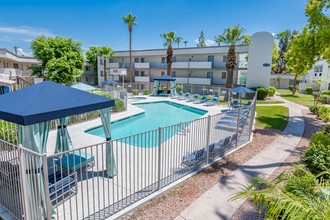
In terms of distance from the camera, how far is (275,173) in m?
7.18

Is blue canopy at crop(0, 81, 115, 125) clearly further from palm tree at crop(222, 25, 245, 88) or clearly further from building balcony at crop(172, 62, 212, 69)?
building balcony at crop(172, 62, 212, 69)

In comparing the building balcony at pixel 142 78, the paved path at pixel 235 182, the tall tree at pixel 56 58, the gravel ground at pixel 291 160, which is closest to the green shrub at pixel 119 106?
the paved path at pixel 235 182

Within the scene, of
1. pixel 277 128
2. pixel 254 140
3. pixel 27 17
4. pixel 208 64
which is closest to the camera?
pixel 254 140

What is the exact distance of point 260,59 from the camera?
27.8 meters

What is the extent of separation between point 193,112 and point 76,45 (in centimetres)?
1973

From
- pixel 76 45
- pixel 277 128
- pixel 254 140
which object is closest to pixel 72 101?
pixel 254 140

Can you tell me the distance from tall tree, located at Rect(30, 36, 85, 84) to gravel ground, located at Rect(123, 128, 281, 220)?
24.4 meters

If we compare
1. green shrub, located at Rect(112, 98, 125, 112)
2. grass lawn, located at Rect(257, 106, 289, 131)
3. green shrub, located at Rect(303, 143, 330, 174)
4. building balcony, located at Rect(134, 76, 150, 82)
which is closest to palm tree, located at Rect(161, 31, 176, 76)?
building balcony, located at Rect(134, 76, 150, 82)

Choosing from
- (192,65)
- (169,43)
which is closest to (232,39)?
(192,65)

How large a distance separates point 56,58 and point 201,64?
22.1 metres

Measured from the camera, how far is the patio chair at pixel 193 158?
6945mm

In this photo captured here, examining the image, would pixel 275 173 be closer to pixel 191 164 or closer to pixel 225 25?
pixel 191 164

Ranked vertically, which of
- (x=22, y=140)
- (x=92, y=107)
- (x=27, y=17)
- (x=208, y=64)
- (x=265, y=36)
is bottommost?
(x=22, y=140)

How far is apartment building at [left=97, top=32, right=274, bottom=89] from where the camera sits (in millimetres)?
27625
